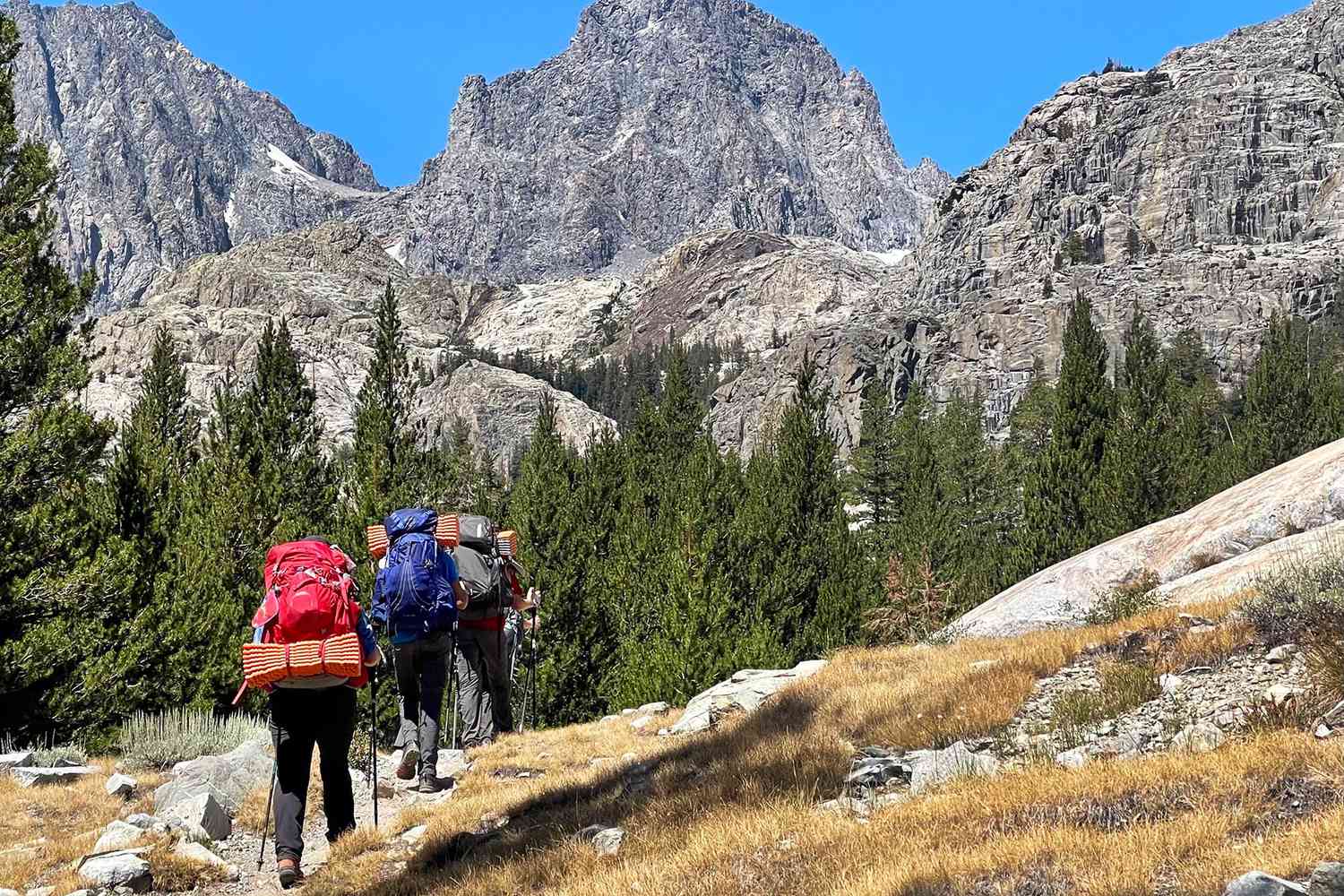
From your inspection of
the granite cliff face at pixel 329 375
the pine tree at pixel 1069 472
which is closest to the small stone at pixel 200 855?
the pine tree at pixel 1069 472

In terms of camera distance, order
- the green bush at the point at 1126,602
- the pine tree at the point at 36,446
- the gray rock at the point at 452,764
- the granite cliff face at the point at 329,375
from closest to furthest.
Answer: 1. the gray rock at the point at 452,764
2. the green bush at the point at 1126,602
3. the pine tree at the point at 36,446
4. the granite cliff face at the point at 329,375

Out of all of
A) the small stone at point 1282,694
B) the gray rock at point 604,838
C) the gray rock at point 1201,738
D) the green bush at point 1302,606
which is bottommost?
the gray rock at point 604,838

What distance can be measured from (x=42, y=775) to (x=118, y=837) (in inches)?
120

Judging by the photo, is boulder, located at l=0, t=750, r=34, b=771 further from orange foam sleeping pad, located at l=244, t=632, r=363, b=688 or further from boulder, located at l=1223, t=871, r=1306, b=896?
boulder, located at l=1223, t=871, r=1306, b=896

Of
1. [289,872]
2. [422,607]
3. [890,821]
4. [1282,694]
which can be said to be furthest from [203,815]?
[1282,694]

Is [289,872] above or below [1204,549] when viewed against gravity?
below

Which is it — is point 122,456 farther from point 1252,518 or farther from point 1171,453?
point 1171,453

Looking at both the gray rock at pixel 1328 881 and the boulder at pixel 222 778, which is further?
the boulder at pixel 222 778

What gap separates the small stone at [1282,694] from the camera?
5941 mm

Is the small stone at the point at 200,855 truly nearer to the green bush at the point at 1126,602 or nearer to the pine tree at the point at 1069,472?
the green bush at the point at 1126,602

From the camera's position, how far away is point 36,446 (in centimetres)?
1449

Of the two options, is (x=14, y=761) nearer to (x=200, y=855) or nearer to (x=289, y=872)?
(x=200, y=855)

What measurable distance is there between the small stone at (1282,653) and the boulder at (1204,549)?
14.4 ft

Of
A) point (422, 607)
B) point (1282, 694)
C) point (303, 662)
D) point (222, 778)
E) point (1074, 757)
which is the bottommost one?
point (222, 778)
